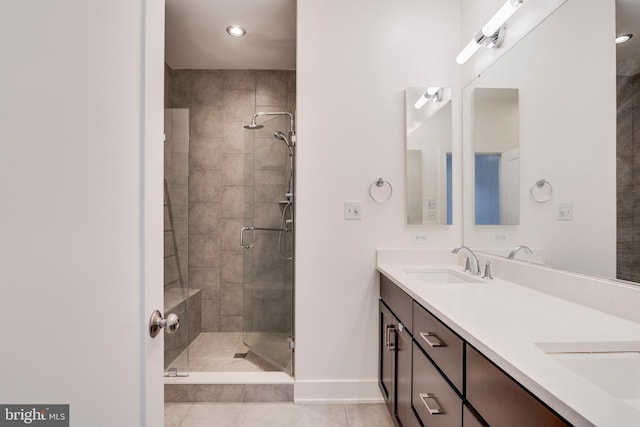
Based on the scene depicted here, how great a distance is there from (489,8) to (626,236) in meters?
1.53

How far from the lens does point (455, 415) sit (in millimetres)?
1010

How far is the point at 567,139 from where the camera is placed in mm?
1308

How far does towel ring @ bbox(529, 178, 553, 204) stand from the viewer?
143 centimetres

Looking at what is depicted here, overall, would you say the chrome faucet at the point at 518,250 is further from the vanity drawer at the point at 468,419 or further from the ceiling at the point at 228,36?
the ceiling at the point at 228,36

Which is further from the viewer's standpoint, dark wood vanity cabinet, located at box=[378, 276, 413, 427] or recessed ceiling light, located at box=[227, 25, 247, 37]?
recessed ceiling light, located at box=[227, 25, 247, 37]

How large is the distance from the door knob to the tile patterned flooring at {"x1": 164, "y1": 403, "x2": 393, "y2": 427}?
56.2 inches

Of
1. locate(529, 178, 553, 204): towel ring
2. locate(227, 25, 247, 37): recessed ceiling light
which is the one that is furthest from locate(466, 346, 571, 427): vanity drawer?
locate(227, 25, 247, 37): recessed ceiling light

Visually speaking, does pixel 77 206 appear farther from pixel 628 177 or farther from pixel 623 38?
pixel 623 38

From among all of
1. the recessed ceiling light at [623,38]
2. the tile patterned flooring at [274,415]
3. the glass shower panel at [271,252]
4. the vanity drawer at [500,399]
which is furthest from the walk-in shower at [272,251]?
the recessed ceiling light at [623,38]

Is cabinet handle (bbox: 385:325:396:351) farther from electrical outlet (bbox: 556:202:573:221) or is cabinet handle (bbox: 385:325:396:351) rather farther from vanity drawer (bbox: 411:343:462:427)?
electrical outlet (bbox: 556:202:573:221)

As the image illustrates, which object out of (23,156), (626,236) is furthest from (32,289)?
(626,236)

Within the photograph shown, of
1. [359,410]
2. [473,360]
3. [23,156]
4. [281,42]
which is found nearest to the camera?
[23,156]

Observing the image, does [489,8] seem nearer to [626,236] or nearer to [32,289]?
[626,236]

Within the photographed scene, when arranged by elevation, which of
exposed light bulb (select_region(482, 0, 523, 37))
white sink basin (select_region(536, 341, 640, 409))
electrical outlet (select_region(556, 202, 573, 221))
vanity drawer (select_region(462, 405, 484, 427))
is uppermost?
exposed light bulb (select_region(482, 0, 523, 37))
